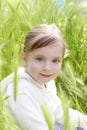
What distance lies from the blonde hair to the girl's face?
0.02 metres

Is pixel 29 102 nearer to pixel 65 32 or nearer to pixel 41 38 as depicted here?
pixel 41 38

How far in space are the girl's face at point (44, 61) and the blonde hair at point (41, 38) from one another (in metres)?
0.02

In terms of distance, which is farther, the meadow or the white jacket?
the meadow

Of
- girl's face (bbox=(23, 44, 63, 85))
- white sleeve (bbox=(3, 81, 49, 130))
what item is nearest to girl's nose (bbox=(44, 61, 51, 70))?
girl's face (bbox=(23, 44, 63, 85))

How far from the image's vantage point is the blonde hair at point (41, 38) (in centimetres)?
128

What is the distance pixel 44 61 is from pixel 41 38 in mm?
85

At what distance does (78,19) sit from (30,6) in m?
0.25

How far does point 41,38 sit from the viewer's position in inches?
50.9

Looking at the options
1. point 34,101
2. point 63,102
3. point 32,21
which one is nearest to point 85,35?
point 32,21

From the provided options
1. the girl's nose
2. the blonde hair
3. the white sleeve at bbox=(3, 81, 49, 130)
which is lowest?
the white sleeve at bbox=(3, 81, 49, 130)

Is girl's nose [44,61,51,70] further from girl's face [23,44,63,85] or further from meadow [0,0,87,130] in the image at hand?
meadow [0,0,87,130]

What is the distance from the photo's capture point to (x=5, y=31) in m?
1.20

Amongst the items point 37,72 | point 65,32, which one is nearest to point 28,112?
point 37,72

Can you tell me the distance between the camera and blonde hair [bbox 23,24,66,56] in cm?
128
